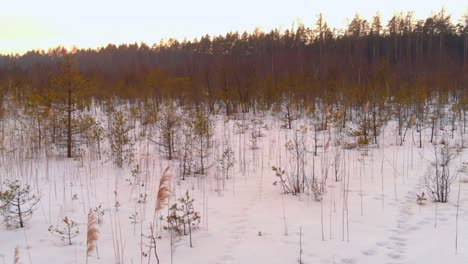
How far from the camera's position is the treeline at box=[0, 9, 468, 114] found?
58.5 feet

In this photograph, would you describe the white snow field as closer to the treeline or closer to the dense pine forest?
the dense pine forest

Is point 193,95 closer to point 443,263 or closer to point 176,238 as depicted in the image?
point 176,238

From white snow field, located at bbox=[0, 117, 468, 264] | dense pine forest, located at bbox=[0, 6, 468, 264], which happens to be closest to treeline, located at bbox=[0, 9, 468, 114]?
dense pine forest, located at bbox=[0, 6, 468, 264]

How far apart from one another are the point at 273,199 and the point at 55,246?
3.32 meters

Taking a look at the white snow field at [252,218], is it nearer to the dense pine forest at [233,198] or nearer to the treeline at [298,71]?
the dense pine forest at [233,198]

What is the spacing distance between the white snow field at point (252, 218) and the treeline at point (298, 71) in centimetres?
428

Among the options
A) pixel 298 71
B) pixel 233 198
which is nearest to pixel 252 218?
pixel 233 198

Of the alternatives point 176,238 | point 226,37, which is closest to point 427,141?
point 176,238

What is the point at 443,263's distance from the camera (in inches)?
137

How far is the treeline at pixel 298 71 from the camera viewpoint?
702 inches

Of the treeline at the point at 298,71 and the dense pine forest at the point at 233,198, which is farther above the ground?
the treeline at the point at 298,71

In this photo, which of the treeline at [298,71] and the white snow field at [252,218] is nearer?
the white snow field at [252,218]

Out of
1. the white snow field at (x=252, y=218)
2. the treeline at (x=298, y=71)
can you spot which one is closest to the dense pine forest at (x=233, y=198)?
the white snow field at (x=252, y=218)

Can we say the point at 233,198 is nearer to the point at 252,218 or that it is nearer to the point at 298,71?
the point at 252,218
